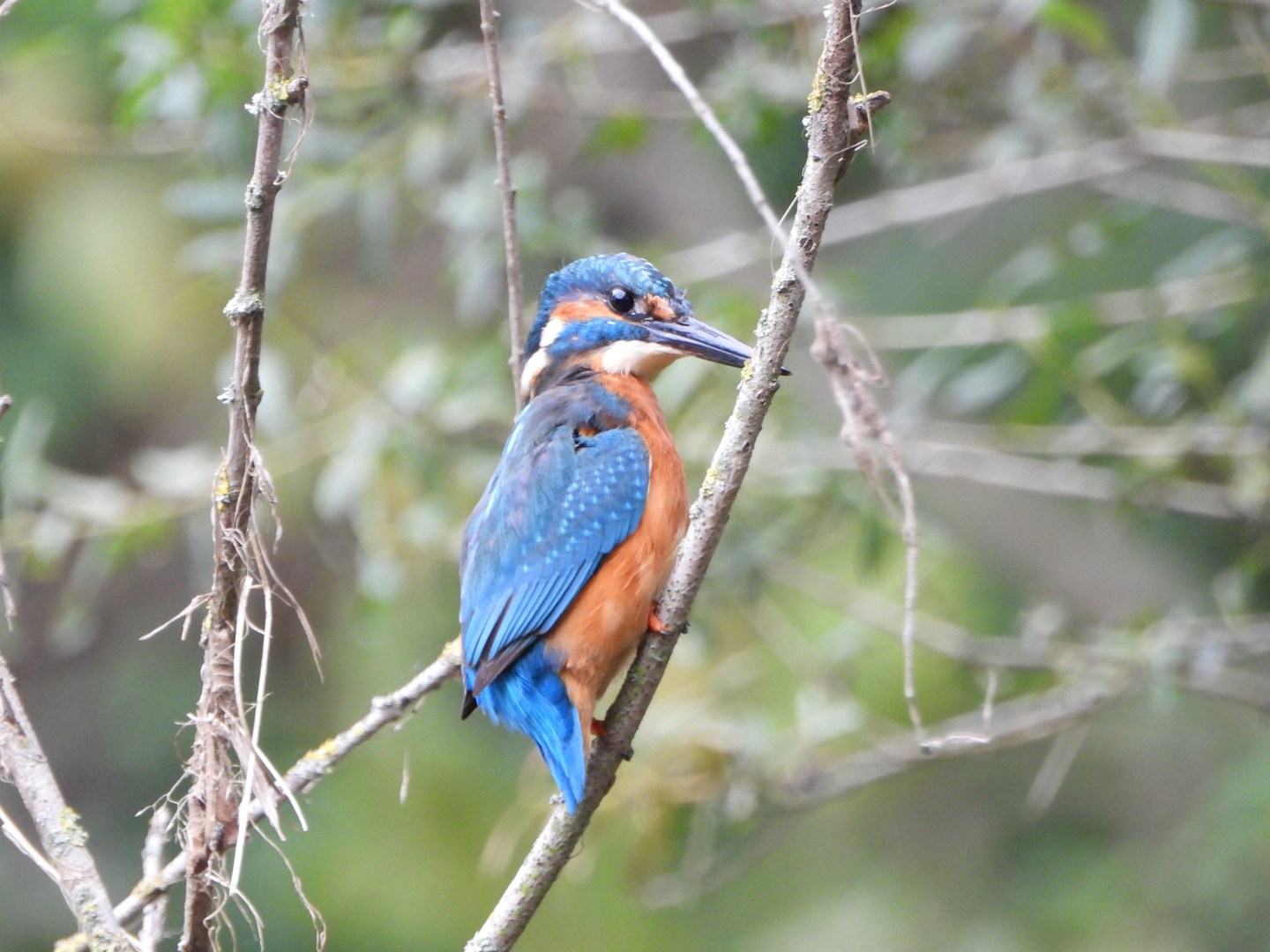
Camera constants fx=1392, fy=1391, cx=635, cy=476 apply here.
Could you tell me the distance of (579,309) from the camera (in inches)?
111

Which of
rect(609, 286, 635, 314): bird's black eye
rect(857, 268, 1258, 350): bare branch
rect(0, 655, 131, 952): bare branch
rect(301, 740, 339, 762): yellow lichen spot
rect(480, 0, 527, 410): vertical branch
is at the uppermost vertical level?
rect(857, 268, 1258, 350): bare branch

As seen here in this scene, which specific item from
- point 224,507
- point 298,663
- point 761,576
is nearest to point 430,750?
point 298,663

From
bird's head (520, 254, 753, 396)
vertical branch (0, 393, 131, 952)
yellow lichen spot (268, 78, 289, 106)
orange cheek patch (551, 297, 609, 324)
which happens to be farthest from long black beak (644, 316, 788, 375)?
vertical branch (0, 393, 131, 952)

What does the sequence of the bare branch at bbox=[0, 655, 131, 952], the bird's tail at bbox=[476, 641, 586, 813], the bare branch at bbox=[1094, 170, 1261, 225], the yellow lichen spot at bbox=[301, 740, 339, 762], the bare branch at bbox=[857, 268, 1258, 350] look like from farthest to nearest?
the bare branch at bbox=[1094, 170, 1261, 225], the bare branch at bbox=[857, 268, 1258, 350], the bird's tail at bbox=[476, 641, 586, 813], the yellow lichen spot at bbox=[301, 740, 339, 762], the bare branch at bbox=[0, 655, 131, 952]

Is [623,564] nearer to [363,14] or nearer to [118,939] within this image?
[118,939]

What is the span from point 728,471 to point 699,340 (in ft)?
2.77

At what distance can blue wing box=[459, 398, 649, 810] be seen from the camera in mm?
2246

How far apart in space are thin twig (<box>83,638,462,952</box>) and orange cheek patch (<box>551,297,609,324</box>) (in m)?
0.95

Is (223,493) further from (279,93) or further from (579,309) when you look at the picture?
(579,309)

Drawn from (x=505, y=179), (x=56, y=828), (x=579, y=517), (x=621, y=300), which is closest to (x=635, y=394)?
(x=621, y=300)

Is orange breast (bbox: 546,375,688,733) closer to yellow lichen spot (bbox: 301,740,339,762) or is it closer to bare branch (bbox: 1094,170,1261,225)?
yellow lichen spot (bbox: 301,740,339,762)

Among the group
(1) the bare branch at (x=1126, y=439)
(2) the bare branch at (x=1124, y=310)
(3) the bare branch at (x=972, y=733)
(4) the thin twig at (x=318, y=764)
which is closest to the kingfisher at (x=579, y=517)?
(4) the thin twig at (x=318, y=764)

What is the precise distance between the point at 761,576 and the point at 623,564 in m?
1.00

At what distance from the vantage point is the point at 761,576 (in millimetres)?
3301
